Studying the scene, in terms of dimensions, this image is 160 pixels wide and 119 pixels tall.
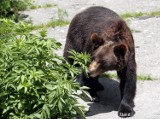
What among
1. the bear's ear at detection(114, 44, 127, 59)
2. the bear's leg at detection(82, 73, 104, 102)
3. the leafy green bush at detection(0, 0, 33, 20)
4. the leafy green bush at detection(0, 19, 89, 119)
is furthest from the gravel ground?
the leafy green bush at detection(0, 19, 89, 119)

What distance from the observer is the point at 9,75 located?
5727 millimetres

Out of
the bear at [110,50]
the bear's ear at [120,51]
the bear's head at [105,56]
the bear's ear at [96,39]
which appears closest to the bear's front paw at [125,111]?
the bear at [110,50]

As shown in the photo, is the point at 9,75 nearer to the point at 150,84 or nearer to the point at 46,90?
the point at 46,90

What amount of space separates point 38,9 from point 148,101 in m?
6.07

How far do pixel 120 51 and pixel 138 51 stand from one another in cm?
255

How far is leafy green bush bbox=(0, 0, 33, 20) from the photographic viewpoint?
11.3m

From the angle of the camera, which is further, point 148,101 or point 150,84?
point 150,84

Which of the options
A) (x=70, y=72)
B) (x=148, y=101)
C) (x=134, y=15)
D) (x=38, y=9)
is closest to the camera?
(x=70, y=72)

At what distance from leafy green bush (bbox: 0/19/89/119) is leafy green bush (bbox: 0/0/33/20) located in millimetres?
5368

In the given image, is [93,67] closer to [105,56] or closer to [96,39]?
[105,56]

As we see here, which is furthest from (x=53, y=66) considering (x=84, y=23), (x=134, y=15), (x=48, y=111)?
(x=134, y=15)

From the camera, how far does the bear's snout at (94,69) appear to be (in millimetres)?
6543

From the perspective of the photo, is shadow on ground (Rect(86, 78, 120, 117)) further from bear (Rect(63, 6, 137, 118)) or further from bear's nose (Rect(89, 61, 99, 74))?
bear's nose (Rect(89, 61, 99, 74))

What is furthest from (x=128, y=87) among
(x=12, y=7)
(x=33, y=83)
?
(x=12, y=7)
